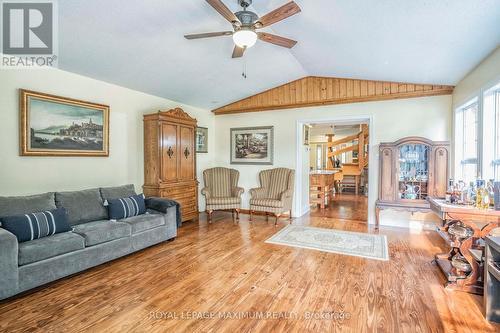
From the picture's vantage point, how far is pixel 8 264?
2.33 meters

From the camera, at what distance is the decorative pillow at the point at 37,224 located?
2600 mm

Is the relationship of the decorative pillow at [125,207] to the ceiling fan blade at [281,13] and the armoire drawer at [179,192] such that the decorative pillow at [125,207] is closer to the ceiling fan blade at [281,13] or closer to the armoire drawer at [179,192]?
the armoire drawer at [179,192]

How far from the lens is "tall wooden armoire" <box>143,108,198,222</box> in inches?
179

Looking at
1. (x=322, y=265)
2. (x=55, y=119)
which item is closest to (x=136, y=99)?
(x=55, y=119)

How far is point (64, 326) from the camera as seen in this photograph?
2045 millimetres

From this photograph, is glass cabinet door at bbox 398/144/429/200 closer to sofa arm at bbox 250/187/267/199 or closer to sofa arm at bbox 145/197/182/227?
sofa arm at bbox 250/187/267/199

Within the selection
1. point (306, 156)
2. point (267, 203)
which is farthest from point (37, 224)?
point (306, 156)

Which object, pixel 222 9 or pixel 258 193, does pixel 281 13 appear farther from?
pixel 258 193

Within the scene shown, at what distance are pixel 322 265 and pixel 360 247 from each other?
95cm

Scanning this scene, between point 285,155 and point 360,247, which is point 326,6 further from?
point 285,155

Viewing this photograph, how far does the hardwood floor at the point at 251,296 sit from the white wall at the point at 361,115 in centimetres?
210

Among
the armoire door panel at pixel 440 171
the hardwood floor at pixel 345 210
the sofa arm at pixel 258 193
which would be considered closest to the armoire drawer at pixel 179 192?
the sofa arm at pixel 258 193

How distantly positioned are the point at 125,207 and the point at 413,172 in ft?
15.5

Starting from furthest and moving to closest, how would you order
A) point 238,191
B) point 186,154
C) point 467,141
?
point 238,191 < point 186,154 < point 467,141
